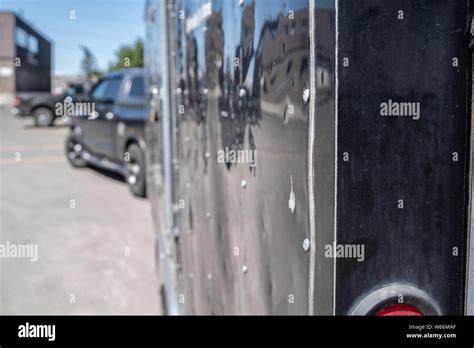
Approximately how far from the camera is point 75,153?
1179cm

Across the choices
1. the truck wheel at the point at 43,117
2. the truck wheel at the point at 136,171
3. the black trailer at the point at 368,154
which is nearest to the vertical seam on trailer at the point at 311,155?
the black trailer at the point at 368,154

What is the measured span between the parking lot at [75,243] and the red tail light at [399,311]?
3.50 meters

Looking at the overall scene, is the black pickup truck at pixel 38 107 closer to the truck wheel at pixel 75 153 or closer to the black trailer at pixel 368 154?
the truck wheel at pixel 75 153

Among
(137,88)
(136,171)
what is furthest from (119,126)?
(136,171)

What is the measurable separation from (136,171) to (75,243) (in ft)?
7.87

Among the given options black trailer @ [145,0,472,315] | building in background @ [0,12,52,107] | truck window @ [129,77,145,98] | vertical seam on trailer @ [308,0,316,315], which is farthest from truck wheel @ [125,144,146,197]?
building in background @ [0,12,52,107]

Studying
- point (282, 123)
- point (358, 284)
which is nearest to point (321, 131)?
point (282, 123)

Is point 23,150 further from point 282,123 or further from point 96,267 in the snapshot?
point 282,123

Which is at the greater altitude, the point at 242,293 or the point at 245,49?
the point at 245,49

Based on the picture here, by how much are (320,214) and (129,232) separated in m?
5.95

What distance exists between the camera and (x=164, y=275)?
12.3 feet

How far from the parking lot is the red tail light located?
3.50 metres

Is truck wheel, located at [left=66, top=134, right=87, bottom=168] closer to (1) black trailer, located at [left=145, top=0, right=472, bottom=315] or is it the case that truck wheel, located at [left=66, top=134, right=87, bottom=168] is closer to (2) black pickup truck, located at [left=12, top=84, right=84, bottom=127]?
(1) black trailer, located at [left=145, top=0, right=472, bottom=315]

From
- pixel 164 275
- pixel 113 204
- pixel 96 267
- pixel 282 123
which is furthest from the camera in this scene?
pixel 113 204
